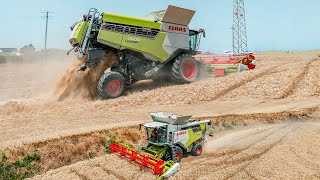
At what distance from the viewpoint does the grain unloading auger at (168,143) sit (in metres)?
8.56

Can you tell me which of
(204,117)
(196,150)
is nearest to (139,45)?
(204,117)

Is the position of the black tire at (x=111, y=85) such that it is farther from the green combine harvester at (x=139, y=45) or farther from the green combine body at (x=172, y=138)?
the green combine body at (x=172, y=138)

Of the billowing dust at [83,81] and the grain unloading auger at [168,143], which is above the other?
the billowing dust at [83,81]

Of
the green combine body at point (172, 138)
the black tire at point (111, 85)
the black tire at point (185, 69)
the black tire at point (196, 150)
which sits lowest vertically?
the black tire at point (196, 150)

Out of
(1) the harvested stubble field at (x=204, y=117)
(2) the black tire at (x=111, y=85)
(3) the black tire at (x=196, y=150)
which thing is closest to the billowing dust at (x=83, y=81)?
(1) the harvested stubble field at (x=204, y=117)

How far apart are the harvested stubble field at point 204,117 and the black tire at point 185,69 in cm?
77

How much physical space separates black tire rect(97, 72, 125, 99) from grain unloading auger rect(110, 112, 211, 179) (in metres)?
6.71

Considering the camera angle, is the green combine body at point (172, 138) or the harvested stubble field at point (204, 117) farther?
the green combine body at point (172, 138)

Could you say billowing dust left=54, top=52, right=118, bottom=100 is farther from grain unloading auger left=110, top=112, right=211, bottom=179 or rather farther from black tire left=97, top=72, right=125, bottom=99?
grain unloading auger left=110, top=112, right=211, bottom=179

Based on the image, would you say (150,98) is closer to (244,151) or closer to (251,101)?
(251,101)

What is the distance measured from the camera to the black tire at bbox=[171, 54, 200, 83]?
59.6 ft

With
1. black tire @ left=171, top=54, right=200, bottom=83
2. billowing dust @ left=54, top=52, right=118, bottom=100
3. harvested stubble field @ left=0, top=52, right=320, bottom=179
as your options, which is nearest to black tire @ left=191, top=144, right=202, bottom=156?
harvested stubble field @ left=0, top=52, right=320, bottom=179

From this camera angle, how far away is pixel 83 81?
16703 millimetres

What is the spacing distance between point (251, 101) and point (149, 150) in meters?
7.82
